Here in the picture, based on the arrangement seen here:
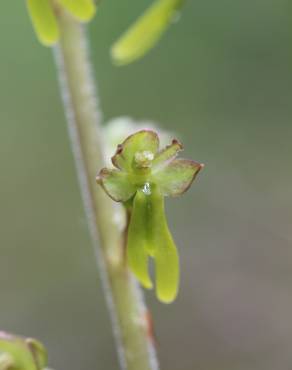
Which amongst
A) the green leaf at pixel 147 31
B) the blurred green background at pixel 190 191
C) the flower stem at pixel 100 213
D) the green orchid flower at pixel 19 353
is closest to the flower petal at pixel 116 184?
the flower stem at pixel 100 213

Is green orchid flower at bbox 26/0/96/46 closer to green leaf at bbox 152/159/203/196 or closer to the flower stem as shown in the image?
the flower stem

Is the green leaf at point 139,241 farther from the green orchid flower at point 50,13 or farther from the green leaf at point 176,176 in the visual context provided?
the green orchid flower at point 50,13

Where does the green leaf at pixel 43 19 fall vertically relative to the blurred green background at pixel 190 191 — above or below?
below

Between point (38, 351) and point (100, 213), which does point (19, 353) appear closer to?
point (38, 351)

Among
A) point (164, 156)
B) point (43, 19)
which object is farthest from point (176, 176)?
point (43, 19)

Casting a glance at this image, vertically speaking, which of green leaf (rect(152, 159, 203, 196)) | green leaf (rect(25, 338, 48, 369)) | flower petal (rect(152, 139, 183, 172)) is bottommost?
green leaf (rect(25, 338, 48, 369))

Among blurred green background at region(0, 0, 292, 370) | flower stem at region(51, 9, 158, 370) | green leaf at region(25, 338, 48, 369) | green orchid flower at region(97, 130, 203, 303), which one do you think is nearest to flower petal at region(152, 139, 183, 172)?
green orchid flower at region(97, 130, 203, 303)

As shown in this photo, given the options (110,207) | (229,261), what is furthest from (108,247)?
(229,261)
